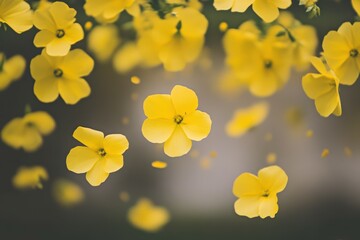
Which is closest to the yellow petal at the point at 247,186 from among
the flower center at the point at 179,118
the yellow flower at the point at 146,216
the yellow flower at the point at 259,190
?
the yellow flower at the point at 259,190

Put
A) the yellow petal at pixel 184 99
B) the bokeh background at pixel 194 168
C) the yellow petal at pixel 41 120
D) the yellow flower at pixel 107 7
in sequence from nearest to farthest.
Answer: the yellow petal at pixel 184 99 → the yellow flower at pixel 107 7 → the yellow petal at pixel 41 120 → the bokeh background at pixel 194 168

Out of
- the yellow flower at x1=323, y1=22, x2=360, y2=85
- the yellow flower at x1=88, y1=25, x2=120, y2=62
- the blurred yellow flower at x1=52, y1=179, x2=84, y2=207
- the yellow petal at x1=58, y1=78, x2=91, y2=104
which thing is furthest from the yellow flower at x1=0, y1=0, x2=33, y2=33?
the blurred yellow flower at x1=52, y1=179, x2=84, y2=207

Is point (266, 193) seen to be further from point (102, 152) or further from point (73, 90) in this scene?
point (73, 90)

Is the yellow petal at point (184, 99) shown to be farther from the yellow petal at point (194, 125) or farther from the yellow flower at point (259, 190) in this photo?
the yellow flower at point (259, 190)

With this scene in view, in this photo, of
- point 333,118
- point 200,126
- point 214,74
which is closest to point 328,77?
point 200,126

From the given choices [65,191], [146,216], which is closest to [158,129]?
[146,216]

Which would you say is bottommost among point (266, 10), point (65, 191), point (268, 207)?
point (65, 191)
